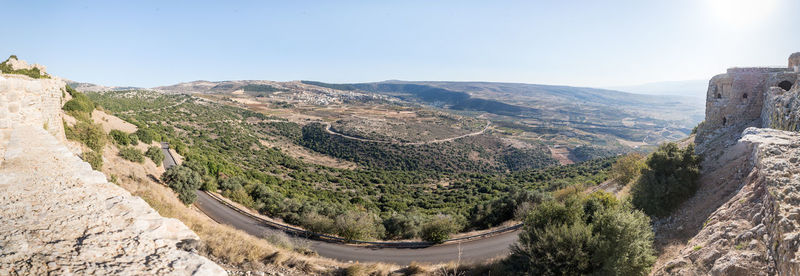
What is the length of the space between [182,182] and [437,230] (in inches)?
581

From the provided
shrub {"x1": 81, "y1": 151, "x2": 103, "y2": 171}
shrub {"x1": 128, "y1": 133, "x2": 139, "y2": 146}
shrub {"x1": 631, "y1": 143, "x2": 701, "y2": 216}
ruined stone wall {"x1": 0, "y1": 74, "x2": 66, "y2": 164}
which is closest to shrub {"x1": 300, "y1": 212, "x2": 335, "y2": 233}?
shrub {"x1": 81, "y1": 151, "x2": 103, "y2": 171}

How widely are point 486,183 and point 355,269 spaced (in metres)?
36.2

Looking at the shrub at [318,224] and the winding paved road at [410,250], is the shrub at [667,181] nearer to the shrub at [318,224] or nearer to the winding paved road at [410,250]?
the winding paved road at [410,250]

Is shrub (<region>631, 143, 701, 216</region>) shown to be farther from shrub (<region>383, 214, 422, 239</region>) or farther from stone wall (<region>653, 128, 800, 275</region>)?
shrub (<region>383, 214, 422, 239</region>)

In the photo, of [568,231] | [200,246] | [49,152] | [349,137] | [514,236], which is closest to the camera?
[200,246]

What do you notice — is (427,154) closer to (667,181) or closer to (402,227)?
(402,227)

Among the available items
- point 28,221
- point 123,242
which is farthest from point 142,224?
point 28,221

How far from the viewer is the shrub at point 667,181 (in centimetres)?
1121

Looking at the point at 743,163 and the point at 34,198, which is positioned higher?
the point at 34,198

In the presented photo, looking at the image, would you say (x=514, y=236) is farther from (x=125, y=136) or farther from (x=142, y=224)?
(x=125, y=136)

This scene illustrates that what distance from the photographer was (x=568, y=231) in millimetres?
8352

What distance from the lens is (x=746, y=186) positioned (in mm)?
→ 8266

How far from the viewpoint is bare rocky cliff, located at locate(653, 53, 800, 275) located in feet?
17.5

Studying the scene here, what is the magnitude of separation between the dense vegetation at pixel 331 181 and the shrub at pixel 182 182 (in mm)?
102
